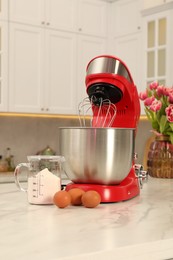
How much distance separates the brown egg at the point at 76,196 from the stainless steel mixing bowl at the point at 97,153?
0.08 meters

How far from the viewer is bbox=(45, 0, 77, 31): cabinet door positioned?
3.61m

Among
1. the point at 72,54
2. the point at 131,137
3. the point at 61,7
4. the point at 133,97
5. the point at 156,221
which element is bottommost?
the point at 156,221

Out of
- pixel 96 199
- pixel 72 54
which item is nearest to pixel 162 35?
pixel 72 54

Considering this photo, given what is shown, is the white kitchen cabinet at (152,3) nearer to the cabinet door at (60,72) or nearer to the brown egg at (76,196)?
the cabinet door at (60,72)

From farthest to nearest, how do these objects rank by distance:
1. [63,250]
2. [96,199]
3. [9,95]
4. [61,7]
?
[61,7]
[9,95]
[96,199]
[63,250]

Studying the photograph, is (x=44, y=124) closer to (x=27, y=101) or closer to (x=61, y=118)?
(x=61, y=118)

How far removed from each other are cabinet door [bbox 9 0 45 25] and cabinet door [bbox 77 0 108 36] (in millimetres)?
398

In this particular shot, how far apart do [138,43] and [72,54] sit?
582mm

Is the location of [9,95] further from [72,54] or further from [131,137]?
[131,137]

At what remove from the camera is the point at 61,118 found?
4117mm

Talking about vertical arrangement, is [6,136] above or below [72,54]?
below

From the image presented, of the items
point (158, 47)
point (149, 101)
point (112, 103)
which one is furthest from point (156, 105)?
point (158, 47)


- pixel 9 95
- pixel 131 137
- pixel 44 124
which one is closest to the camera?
pixel 131 137

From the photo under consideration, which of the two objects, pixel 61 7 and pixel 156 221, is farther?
pixel 61 7
